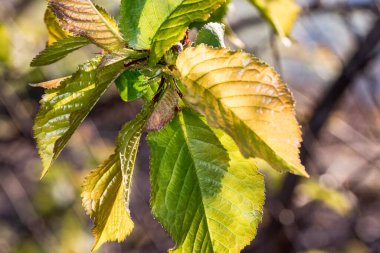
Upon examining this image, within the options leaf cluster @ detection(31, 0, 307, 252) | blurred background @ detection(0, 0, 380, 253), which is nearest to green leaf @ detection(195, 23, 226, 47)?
leaf cluster @ detection(31, 0, 307, 252)

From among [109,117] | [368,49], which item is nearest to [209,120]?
[368,49]

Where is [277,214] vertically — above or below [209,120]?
below

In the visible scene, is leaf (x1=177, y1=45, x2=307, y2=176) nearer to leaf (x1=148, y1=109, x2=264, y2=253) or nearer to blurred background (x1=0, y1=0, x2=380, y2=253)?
leaf (x1=148, y1=109, x2=264, y2=253)

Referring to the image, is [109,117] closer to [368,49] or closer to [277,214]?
[277,214]

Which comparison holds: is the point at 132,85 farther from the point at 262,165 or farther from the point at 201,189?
the point at 262,165

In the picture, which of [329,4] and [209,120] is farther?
[329,4]

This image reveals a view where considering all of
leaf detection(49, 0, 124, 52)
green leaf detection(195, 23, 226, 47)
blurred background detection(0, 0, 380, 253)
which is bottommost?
blurred background detection(0, 0, 380, 253)

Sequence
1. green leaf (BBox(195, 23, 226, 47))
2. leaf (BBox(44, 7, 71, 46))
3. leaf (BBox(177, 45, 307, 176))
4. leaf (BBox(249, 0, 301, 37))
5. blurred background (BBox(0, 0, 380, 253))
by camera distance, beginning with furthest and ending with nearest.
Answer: blurred background (BBox(0, 0, 380, 253)) → leaf (BBox(249, 0, 301, 37)) → leaf (BBox(44, 7, 71, 46)) → green leaf (BBox(195, 23, 226, 47)) → leaf (BBox(177, 45, 307, 176))
